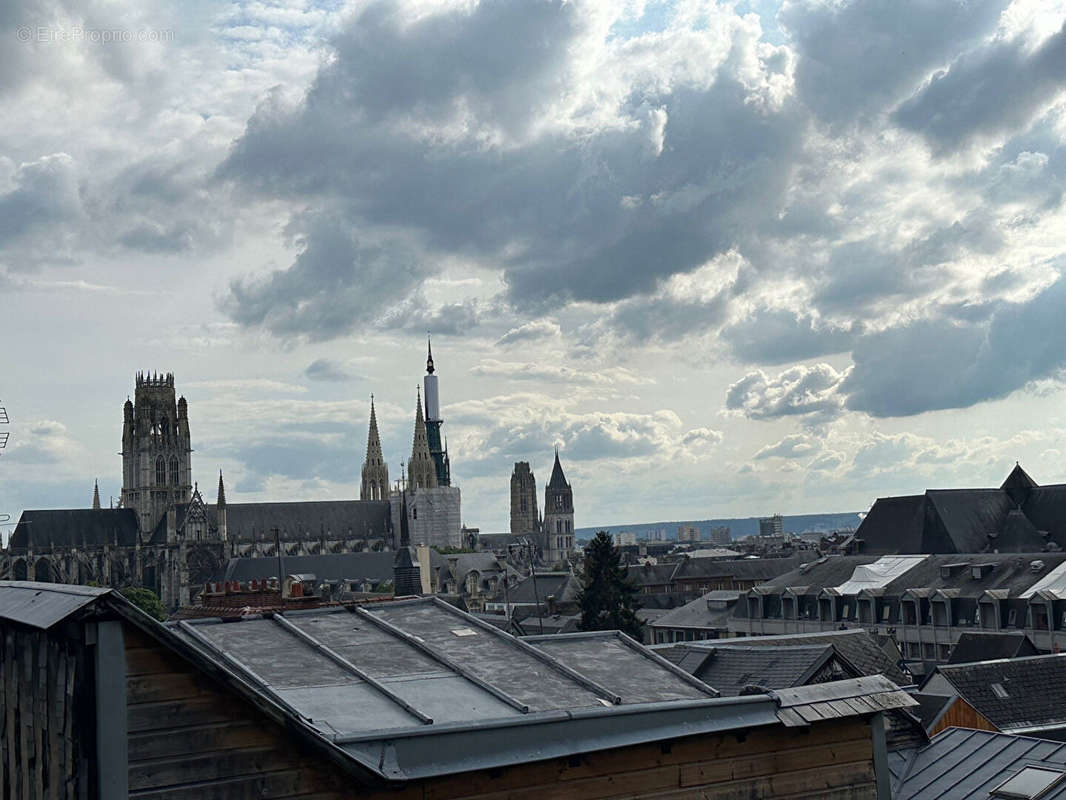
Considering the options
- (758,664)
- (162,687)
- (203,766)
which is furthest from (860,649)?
(162,687)

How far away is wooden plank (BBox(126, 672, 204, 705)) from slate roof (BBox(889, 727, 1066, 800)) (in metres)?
11.2

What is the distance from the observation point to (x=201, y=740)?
30.2 feet

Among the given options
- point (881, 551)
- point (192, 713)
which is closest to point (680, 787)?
point (192, 713)

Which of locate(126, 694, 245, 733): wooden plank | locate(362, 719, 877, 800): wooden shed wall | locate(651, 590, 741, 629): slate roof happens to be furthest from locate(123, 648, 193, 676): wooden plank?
locate(651, 590, 741, 629): slate roof

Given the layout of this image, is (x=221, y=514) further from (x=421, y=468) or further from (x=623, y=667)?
(x=623, y=667)

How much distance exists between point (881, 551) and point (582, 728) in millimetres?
74197

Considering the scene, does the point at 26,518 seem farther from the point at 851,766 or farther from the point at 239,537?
the point at 851,766

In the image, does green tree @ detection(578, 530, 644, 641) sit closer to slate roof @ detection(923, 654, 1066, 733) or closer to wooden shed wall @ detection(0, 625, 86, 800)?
slate roof @ detection(923, 654, 1066, 733)

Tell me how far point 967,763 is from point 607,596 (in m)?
54.1

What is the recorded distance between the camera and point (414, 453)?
187000 millimetres

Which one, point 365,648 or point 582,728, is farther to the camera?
point 365,648

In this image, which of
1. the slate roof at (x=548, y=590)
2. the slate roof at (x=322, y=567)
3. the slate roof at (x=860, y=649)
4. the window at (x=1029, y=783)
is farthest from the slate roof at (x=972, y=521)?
the slate roof at (x=322, y=567)

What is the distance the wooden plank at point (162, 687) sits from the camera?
889cm

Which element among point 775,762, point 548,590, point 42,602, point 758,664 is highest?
point 42,602
